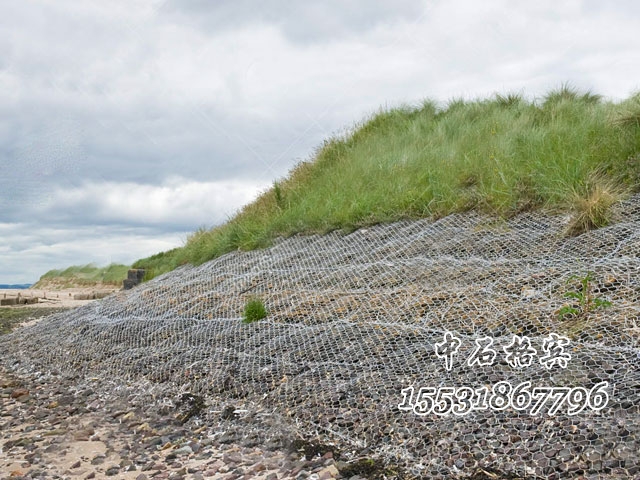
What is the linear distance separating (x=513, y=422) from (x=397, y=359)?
1.01 m

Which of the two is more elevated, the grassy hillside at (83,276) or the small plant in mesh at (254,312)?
the grassy hillside at (83,276)

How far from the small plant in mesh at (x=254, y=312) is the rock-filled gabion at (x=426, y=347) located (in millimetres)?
80

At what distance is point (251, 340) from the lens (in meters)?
4.75

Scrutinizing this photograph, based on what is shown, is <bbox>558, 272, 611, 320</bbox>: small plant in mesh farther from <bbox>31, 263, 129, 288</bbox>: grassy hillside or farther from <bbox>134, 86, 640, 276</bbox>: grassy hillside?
<bbox>31, 263, 129, 288</bbox>: grassy hillside

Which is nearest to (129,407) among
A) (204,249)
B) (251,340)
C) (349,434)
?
(251,340)

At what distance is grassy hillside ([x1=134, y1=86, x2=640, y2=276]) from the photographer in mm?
5574

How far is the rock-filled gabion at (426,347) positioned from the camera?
108 inches

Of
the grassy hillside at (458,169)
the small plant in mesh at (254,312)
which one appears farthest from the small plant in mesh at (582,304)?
the small plant in mesh at (254,312)

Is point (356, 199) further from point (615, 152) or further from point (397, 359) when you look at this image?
point (397, 359)

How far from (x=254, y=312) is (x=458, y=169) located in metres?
3.37

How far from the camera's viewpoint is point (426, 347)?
3713mm

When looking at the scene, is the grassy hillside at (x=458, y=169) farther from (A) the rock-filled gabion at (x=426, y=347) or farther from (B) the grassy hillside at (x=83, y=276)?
(B) the grassy hillside at (x=83, y=276)

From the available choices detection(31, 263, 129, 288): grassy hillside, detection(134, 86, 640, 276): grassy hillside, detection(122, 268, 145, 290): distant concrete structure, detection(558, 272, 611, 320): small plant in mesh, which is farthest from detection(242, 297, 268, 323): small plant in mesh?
detection(31, 263, 129, 288): grassy hillside

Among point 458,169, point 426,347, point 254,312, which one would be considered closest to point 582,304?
point 426,347
